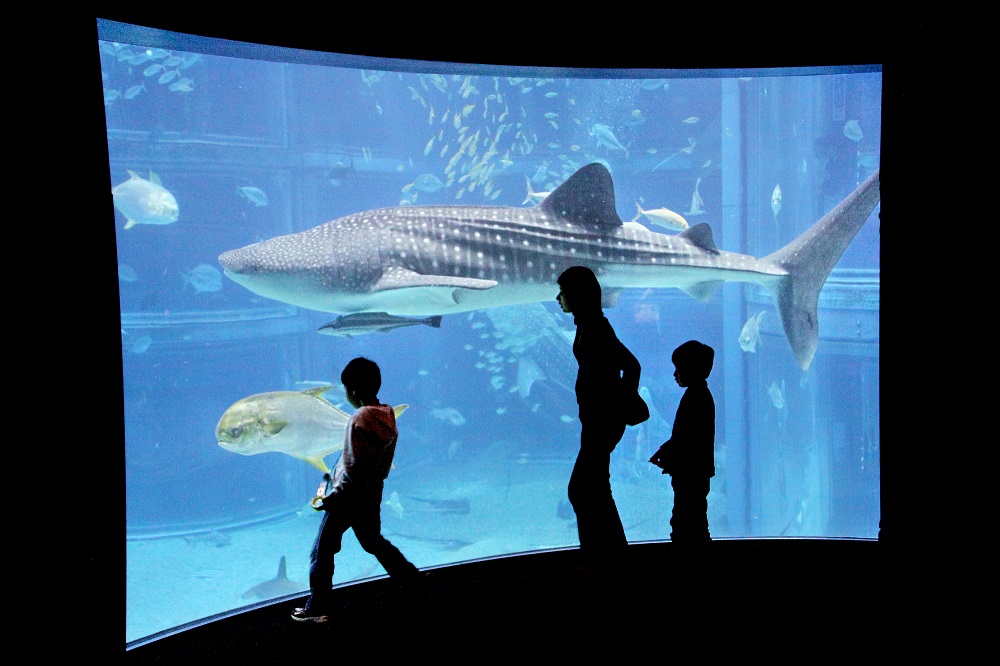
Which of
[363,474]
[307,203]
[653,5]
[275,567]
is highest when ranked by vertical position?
[307,203]

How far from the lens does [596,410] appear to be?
2561 mm

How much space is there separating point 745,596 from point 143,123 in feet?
94.4

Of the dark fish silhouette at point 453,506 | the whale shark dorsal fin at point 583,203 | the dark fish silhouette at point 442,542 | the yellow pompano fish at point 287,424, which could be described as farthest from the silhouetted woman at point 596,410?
the dark fish silhouette at point 453,506

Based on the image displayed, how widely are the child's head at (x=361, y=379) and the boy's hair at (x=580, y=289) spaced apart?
2.86 ft

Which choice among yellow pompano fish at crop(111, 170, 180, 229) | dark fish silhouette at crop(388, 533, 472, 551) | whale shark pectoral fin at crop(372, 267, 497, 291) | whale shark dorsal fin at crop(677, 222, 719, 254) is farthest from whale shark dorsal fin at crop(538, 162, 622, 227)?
dark fish silhouette at crop(388, 533, 472, 551)

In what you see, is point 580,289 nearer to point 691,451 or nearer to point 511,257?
point 691,451

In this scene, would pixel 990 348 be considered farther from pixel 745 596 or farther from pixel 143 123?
pixel 143 123

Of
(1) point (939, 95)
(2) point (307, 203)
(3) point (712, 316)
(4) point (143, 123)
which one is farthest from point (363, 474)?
(4) point (143, 123)

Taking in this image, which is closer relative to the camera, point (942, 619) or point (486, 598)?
point (942, 619)

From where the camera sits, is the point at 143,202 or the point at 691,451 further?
the point at 143,202

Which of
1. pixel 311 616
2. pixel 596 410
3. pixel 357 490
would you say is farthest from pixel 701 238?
pixel 311 616

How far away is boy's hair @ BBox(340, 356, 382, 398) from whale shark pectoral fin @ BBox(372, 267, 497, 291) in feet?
4.17

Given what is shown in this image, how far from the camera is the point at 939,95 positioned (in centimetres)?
268

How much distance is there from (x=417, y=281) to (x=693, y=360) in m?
1.82
